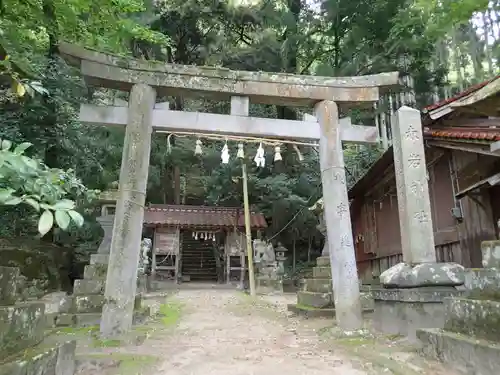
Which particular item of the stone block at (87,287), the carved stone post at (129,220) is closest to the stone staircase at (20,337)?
the carved stone post at (129,220)

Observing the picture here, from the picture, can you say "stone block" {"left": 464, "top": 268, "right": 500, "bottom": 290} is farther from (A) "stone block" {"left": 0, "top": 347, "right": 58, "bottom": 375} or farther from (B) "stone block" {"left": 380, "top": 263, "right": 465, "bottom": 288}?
(A) "stone block" {"left": 0, "top": 347, "right": 58, "bottom": 375}

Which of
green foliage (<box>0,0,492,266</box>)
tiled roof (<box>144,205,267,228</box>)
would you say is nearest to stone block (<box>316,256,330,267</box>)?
green foliage (<box>0,0,492,266</box>)

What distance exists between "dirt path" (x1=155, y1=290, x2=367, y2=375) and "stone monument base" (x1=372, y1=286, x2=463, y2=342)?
1.25m

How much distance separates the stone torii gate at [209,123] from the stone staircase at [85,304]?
132 centimetres

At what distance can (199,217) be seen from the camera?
19.3 metres

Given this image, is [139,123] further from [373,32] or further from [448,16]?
[373,32]

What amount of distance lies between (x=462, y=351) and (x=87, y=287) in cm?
650

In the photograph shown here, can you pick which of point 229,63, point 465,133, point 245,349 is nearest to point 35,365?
point 245,349

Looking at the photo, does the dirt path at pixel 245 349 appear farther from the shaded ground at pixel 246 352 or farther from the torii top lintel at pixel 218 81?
the torii top lintel at pixel 218 81

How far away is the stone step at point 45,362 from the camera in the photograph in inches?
99.4

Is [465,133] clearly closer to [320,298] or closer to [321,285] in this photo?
[321,285]

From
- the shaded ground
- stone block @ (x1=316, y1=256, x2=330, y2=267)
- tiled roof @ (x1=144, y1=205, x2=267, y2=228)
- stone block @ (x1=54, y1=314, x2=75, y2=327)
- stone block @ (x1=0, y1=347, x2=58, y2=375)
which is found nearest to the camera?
stone block @ (x1=0, y1=347, x2=58, y2=375)

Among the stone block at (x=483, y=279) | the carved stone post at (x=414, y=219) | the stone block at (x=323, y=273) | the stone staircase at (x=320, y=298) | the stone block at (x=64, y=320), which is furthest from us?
the stone block at (x=323, y=273)

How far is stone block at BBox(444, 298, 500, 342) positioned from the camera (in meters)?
3.49
